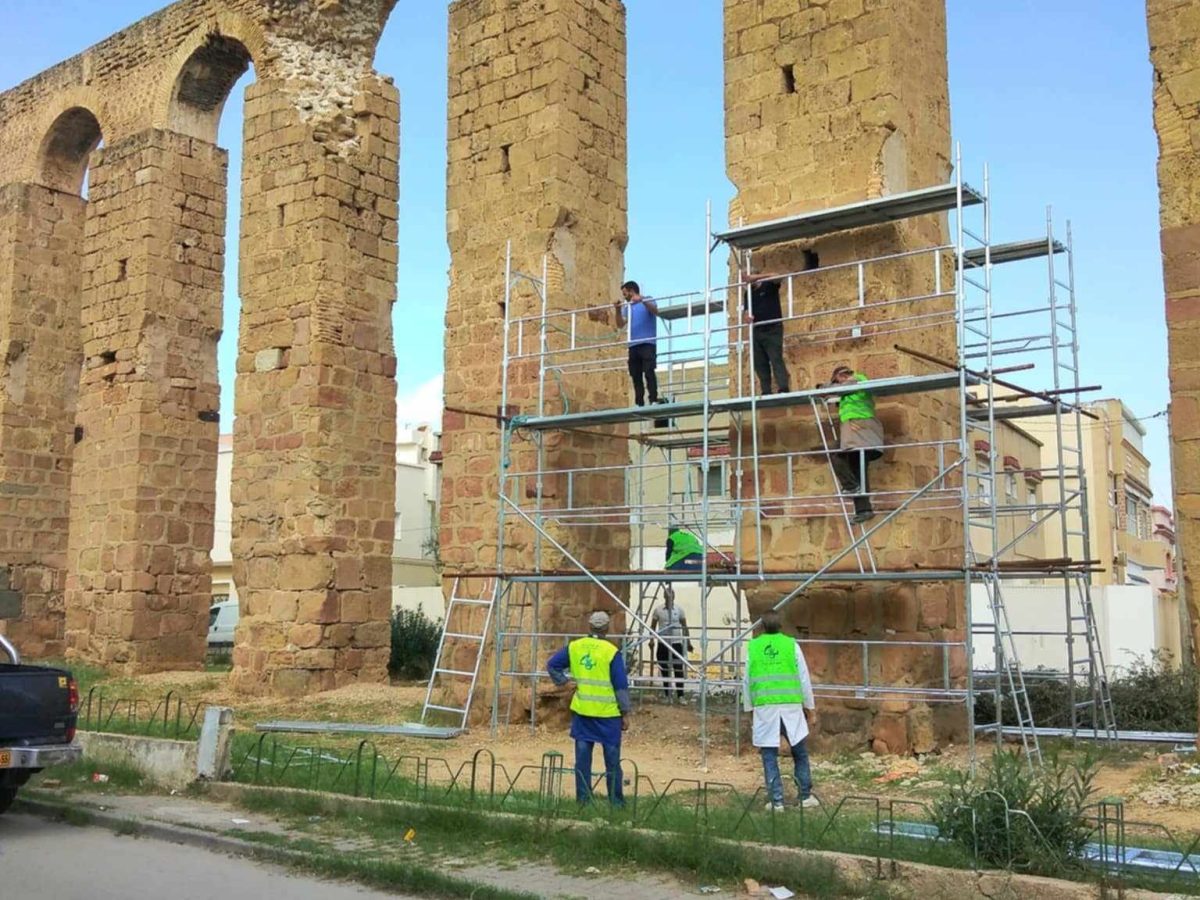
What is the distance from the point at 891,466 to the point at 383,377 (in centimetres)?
698

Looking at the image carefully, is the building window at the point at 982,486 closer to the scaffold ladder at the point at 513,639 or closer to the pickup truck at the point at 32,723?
the scaffold ladder at the point at 513,639

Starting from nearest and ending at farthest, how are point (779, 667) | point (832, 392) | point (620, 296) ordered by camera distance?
point (779, 667), point (832, 392), point (620, 296)

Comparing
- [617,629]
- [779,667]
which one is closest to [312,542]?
[617,629]

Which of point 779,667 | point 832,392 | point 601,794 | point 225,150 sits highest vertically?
point 225,150

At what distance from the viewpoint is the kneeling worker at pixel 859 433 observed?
9.92 meters

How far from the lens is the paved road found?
20.2ft

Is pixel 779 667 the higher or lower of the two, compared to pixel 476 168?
lower

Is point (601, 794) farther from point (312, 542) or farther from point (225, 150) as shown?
point (225, 150)

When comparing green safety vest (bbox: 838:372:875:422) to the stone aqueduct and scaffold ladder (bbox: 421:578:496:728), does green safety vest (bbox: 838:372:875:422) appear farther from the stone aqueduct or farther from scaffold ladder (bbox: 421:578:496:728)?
scaffold ladder (bbox: 421:578:496:728)

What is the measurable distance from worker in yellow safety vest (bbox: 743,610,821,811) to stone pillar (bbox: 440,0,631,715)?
Answer: 4.45m

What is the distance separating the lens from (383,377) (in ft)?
49.9

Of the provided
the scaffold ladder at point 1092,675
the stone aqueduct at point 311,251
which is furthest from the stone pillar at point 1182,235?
the scaffold ladder at point 1092,675

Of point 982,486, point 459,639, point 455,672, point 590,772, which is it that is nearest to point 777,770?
point 590,772

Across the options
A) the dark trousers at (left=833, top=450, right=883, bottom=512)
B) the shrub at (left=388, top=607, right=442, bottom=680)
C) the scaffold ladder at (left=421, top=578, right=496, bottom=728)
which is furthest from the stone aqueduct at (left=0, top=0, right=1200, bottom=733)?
the shrub at (left=388, top=607, right=442, bottom=680)
